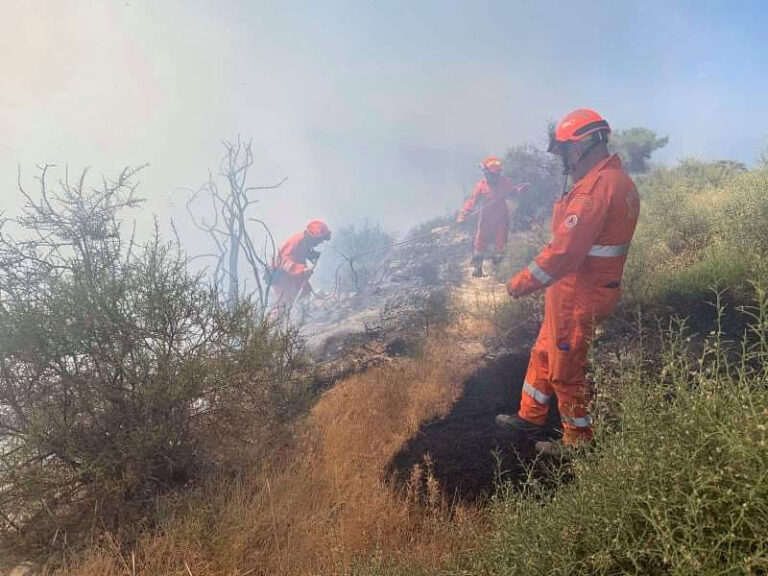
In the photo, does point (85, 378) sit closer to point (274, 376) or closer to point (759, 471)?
point (274, 376)

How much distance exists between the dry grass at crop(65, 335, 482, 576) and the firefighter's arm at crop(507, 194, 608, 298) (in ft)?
5.14

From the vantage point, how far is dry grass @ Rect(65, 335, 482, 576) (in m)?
2.07

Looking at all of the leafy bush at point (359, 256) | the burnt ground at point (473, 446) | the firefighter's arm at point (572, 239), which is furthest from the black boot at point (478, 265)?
the firefighter's arm at point (572, 239)

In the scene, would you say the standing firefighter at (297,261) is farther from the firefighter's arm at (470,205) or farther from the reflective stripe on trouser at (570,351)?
the reflective stripe on trouser at (570,351)

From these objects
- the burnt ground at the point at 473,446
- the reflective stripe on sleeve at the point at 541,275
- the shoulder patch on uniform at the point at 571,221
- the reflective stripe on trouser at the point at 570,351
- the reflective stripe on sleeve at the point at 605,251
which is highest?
the shoulder patch on uniform at the point at 571,221

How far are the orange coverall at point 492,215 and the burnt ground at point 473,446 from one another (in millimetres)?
5525

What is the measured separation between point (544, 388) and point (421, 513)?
1315 millimetres

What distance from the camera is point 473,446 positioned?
3172 mm

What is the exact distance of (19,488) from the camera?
234 centimetres

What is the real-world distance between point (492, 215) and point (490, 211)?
0.10 meters

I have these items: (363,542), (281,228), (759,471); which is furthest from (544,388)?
(281,228)

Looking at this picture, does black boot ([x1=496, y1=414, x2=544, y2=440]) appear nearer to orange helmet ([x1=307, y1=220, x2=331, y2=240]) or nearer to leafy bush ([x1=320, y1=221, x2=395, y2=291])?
orange helmet ([x1=307, y1=220, x2=331, y2=240])

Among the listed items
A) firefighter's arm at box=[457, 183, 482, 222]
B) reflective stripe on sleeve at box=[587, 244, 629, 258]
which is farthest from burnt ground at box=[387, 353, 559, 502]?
firefighter's arm at box=[457, 183, 482, 222]

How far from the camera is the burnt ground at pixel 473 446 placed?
2.75m
